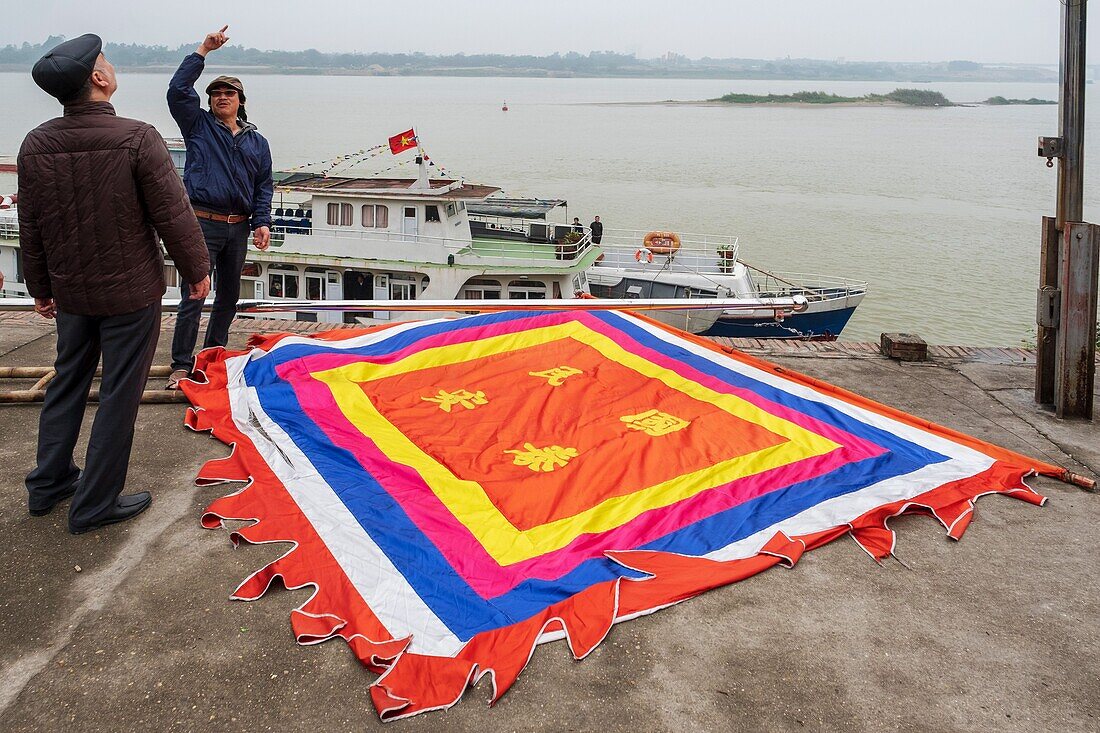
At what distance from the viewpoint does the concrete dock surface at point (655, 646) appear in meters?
2.44

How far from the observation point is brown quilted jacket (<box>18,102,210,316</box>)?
3123 mm

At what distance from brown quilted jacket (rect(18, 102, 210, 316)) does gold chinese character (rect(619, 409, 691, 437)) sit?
6.89 feet

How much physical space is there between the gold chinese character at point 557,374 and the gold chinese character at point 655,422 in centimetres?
51

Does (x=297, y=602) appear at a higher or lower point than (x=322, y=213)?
lower

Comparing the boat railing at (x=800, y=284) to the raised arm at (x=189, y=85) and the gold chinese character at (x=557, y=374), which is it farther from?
the raised arm at (x=189, y=85)

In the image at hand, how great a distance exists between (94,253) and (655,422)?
2452 millimetres

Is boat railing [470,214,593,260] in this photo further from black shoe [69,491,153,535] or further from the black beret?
the black beret

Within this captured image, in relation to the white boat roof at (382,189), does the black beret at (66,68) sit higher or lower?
lower

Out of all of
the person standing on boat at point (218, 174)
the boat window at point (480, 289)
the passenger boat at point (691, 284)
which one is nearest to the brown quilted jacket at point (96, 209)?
the person standing on boat at point (218, 174)

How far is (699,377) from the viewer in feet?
16.3

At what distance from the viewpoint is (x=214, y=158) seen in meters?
4.83

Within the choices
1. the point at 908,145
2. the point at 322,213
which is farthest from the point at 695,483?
the point at 908,145

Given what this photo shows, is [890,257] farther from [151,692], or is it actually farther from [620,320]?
[151,692]

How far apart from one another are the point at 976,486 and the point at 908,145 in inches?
2471
